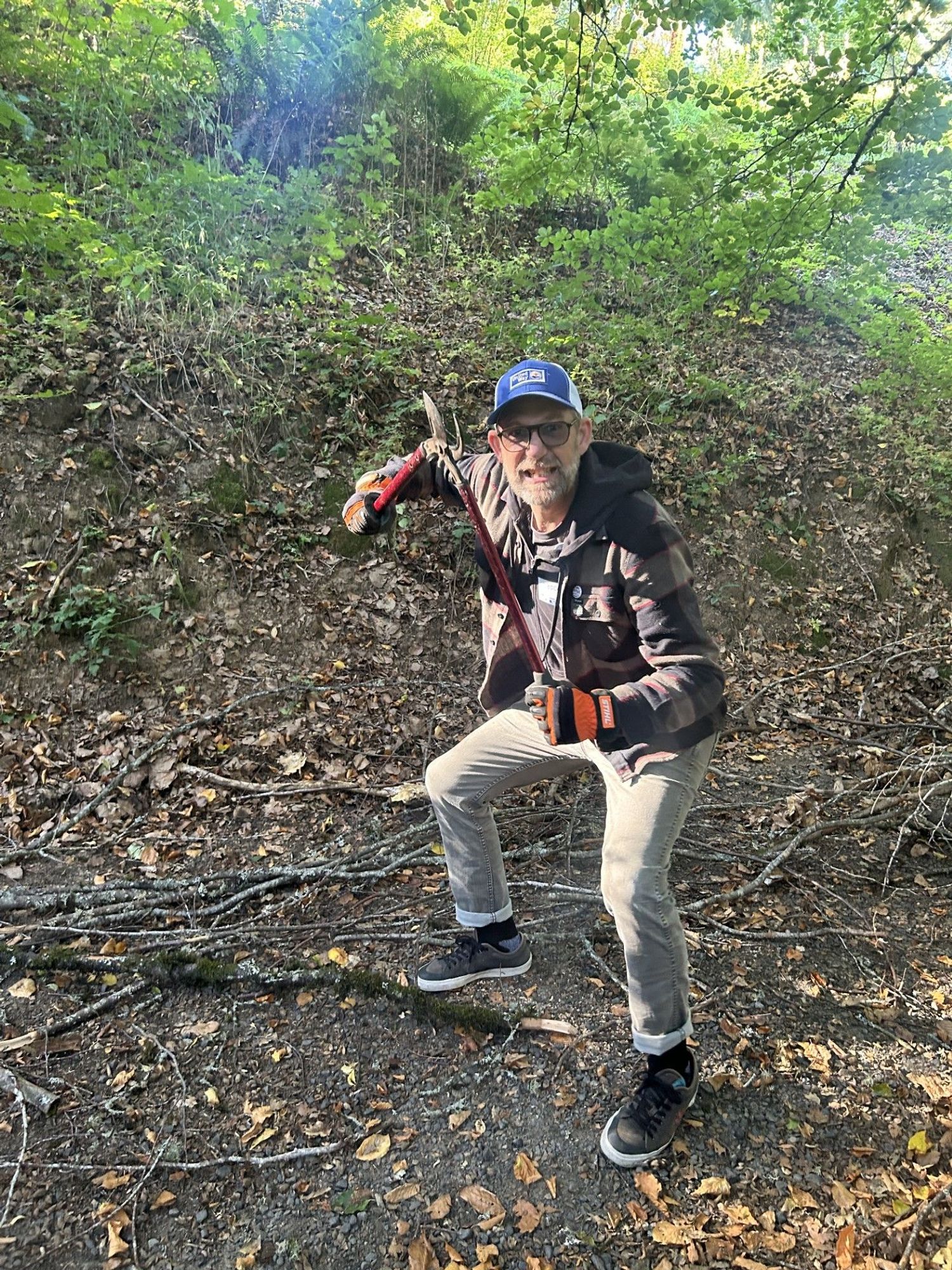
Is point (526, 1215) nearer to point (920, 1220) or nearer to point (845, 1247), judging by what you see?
point (845, 1247)

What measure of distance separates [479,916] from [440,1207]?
43.7 inches

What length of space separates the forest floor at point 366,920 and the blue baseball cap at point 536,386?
257 centimetres

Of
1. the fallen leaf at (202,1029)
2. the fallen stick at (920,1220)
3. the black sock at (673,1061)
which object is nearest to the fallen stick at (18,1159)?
the fallen leaf at (202,1029)

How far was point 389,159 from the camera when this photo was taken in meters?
6.49

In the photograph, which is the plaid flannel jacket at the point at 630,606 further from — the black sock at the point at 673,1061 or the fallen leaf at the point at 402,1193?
the fallen leaf at the point at 402,1193

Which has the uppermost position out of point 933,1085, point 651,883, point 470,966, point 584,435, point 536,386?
point 536,386

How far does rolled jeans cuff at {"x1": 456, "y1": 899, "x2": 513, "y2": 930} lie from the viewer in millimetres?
3322

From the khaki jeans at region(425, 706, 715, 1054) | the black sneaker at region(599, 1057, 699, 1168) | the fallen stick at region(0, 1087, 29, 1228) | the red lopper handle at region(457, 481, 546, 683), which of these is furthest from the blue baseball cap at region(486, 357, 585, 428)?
the fallen stick at region(0, 1087, 29, 1228)

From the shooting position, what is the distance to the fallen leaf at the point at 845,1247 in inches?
87.1

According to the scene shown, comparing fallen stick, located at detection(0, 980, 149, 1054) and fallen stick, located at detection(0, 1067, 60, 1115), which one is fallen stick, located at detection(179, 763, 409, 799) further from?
fallen stick, located at detection(0, 1067, 60, 1115)

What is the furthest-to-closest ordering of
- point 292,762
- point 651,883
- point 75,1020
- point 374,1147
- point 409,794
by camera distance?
1. point 292,762
2. point 409,794
3. point 75,1020
4. point 374,1147
5. point 651,883

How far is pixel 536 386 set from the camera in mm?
2664

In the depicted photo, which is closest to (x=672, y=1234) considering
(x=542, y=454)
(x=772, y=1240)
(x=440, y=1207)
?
(x=772, y=1240)

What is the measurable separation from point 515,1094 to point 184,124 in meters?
10.1
